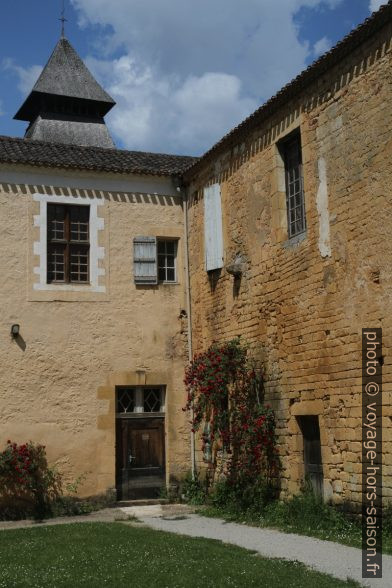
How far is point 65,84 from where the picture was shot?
26.7 meters

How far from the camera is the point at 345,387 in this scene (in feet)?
30.2

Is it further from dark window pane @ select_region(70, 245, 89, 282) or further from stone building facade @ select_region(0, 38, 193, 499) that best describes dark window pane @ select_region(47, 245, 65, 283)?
dark window pane @ select_region(70, 245, 89, 282)

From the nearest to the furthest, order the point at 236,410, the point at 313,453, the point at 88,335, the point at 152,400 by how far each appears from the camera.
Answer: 1. the point at 313,453
2. the point at 236,410
3. the point at 88,335
4. the point at 152,400

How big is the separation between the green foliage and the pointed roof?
17.6 metres

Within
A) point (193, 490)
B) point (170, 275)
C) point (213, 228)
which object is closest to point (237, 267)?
point (213, 228)

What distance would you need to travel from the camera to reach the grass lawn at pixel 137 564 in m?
6.40

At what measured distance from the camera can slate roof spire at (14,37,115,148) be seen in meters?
26.1

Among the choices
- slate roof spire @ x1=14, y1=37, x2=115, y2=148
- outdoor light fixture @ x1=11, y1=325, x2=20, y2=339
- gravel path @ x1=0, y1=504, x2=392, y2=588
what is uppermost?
slate roof spire @ x1=14, y1=37, x2=115, y2=148

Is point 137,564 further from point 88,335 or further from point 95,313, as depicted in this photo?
point 95,313

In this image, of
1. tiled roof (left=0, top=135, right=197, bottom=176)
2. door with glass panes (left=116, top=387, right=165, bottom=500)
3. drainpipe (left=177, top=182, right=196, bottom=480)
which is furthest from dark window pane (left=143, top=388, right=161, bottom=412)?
tiled roof (left=0, top=135, right=197, bottom=176)

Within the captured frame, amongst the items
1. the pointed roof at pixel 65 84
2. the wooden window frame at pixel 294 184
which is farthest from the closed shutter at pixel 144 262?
the pointed roof at pixel 65 84

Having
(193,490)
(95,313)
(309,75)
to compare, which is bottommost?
(193,490)

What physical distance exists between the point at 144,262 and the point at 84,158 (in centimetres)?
230

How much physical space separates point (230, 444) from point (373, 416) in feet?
11.6
